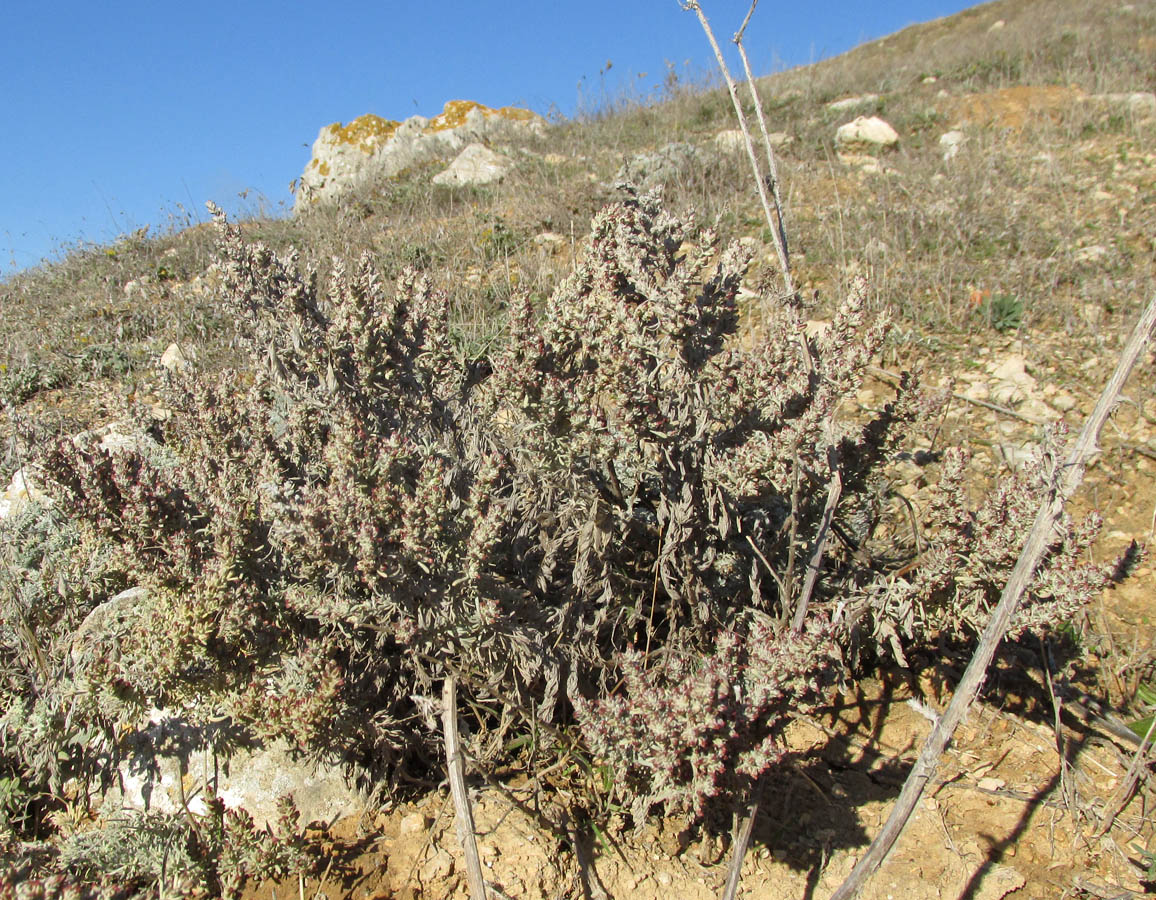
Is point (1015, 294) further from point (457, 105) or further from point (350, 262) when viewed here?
point (457, 105)

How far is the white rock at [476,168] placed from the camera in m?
8.48

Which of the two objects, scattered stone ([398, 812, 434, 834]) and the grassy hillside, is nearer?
the grassy hillside

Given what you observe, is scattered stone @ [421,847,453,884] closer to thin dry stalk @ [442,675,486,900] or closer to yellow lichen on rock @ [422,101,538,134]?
thin dry stalk @ [442,675,486,900]

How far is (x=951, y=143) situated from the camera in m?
7.81

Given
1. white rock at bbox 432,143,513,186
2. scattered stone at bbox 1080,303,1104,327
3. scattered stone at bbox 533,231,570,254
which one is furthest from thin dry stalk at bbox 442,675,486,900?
white rock at bbox 432,143,513,186

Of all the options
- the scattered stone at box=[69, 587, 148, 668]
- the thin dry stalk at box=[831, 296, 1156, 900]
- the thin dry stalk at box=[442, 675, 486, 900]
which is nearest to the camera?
the thin dry stalk at box=[831, 296, 1156, 900]

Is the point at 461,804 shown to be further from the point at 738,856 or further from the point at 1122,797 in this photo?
the point at 1122,797

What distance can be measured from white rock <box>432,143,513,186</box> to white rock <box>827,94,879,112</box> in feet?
14.2

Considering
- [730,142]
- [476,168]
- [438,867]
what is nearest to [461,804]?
[438,867]

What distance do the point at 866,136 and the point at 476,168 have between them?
4.46m

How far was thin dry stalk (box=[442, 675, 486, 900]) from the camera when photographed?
1.45m

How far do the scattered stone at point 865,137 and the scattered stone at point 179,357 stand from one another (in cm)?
681

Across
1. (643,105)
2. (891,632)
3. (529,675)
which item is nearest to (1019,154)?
(643,105)

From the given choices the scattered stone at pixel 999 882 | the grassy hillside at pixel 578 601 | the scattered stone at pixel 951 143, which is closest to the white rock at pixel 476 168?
the scattered stone at pixel 951 143
